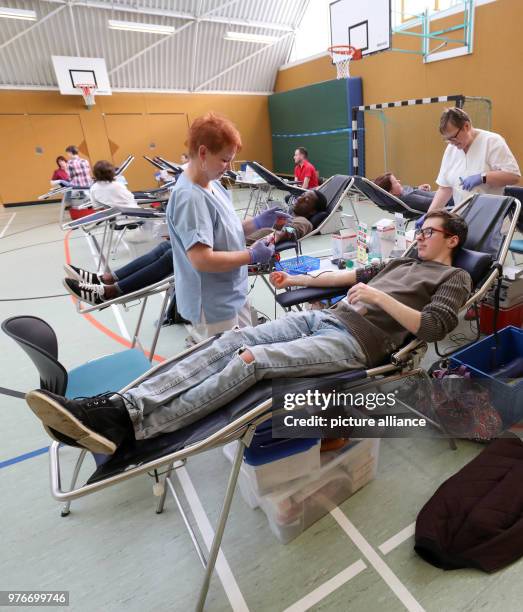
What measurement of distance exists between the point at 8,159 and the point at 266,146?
7.06 m

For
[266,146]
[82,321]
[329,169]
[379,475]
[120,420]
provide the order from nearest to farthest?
[120,420] < [379,475] < [82,321] < [329,169] < [266,146]

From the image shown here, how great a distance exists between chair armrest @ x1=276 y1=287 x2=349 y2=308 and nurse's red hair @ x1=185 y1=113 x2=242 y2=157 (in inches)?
29.0

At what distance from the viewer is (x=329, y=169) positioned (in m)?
9.17

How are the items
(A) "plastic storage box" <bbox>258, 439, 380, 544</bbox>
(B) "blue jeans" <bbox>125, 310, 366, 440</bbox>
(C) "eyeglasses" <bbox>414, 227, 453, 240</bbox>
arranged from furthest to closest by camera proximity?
(C) "eyeglasses" <bbox>414, 227, 453, 240</bbox>, (A) "plastic storage box" <bbox>258, 439, 380, 544</bbox>, (B) "blue jeans" <bbox>125, 310, 366, 440</bbox>

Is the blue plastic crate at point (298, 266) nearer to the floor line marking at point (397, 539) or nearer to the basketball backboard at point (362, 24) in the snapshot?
the floor line marking at point (397, 539)

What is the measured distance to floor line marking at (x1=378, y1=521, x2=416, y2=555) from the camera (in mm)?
1286

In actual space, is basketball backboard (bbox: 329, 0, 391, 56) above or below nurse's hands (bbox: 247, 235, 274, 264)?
above

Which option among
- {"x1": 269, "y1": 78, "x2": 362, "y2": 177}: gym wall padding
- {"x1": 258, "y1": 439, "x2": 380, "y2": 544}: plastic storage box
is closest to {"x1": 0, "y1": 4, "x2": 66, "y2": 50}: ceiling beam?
{"x1": 269, "y1": 78, "x2": 362, "y2": 177}: gym wall padding

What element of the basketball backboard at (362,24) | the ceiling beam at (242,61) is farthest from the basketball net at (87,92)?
the basketball backboard at (362,24)

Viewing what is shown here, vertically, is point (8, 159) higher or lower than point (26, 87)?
lower

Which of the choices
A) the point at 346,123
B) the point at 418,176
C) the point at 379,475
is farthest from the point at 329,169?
the point at 379,475

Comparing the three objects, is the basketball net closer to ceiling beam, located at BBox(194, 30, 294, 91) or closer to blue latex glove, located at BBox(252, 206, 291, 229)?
ceiling beam, located at BBox(194, 30, 294, 91)

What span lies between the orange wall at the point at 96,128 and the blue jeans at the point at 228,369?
10650 mm

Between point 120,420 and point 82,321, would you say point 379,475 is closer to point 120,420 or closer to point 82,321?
point 120,420
